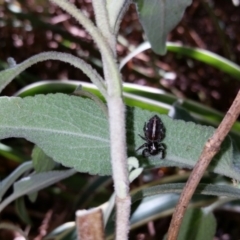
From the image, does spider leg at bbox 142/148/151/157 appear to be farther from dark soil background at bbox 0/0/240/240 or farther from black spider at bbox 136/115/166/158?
dark soil background at bbox 0/0/240/240

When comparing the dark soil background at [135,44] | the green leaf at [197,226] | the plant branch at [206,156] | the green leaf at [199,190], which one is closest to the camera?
the plant branch at [206,156]

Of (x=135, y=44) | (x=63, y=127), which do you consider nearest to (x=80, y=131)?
(x=63, y=127)

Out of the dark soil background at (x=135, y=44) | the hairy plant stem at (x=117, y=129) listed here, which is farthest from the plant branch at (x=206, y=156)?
the dark soil background at (x=135, y=44)

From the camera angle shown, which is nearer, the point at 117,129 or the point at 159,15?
the point at 117,129

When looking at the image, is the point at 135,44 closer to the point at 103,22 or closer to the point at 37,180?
the point at 37,180

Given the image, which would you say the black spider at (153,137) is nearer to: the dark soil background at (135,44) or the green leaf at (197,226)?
the green leaf at (197,226)

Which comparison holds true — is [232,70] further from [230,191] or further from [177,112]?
[230,191]
